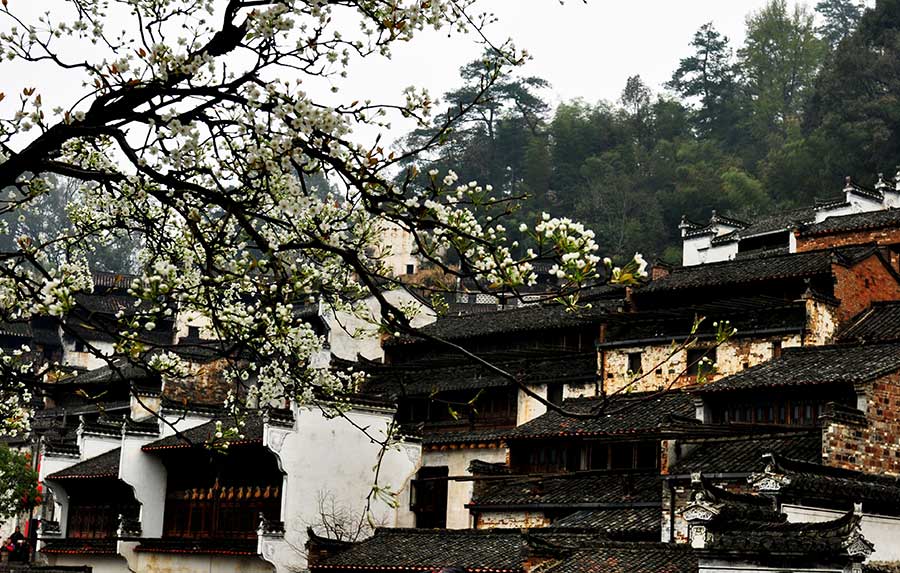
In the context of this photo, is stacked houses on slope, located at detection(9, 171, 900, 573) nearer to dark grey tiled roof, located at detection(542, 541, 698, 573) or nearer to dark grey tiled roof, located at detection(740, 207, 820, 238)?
dark grey tiled roof, located at detection(542, 541, 698, 573)

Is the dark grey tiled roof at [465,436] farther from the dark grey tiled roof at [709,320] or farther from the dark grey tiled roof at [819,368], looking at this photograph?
the dark grey tiled roof at [819,368]

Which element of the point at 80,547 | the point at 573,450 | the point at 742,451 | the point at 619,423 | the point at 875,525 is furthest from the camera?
the point at 80,547

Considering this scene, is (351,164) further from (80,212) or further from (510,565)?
(510,565)

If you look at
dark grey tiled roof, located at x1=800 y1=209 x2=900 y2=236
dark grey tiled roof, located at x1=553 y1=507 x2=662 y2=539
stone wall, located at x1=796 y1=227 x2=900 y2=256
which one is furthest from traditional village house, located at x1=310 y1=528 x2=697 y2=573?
dark grey tiled roof, located at x1=800 y1=209 x2=900 y2=236

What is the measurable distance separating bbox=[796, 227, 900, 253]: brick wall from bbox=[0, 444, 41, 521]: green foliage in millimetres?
31692

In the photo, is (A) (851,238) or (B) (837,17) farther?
(B) (837,17)

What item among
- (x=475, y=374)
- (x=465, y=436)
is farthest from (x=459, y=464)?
(x=475, y=374)

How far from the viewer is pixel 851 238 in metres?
49.5

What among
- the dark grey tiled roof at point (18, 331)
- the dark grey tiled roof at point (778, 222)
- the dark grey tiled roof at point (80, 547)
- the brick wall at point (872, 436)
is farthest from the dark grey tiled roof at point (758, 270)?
the dark grey tiled roof at point (18, 331)

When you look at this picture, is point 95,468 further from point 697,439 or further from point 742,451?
point 742,451

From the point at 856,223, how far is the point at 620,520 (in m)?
21.3

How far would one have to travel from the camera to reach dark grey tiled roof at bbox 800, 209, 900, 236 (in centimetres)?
4834

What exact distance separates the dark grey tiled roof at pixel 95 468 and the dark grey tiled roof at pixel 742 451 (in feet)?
74.1

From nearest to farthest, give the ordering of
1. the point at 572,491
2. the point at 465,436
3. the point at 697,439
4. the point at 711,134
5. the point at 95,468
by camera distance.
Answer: the point at 697,439 < the point at 572,491 < the point at 465,436 < the point at 95,468 < the point at 711,134
